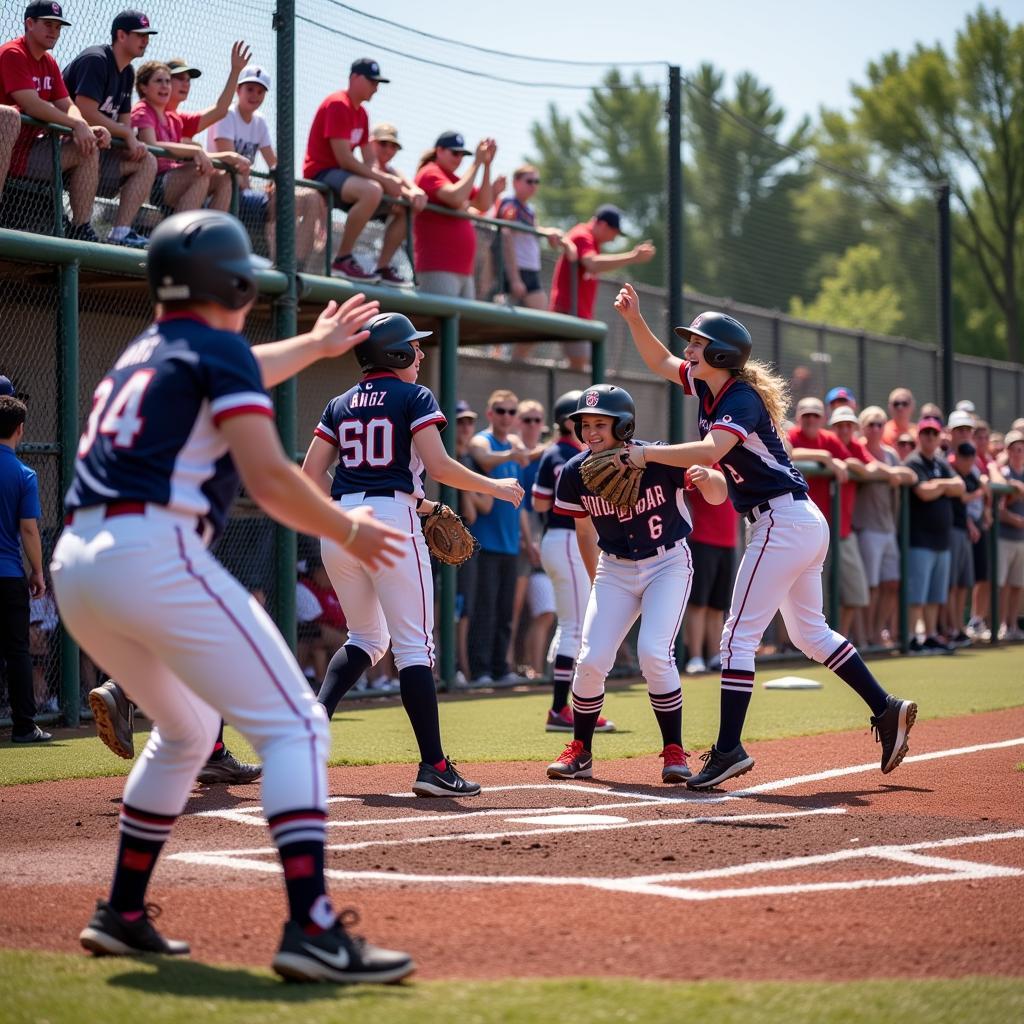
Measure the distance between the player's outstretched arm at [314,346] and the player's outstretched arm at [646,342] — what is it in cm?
337

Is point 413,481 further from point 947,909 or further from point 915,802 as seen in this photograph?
point 947,909

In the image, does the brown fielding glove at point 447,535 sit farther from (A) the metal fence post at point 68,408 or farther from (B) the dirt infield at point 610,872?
(A) the metal fence post at point 68,408

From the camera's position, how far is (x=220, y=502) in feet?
13.3

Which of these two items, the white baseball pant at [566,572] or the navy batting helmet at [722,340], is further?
the white baseball pant at [566,572]

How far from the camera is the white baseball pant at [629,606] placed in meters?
7.57

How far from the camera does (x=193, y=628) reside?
3768mm

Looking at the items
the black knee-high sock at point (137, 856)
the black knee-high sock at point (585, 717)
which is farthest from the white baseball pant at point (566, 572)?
the black knee-high sock at point (137, 856)

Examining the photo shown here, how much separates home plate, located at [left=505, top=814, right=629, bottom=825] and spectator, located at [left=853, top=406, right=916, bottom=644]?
34.0ft

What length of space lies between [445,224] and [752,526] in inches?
254

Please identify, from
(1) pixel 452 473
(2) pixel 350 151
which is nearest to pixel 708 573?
(2) pixel 350 151

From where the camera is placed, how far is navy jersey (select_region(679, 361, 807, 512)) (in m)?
7.16

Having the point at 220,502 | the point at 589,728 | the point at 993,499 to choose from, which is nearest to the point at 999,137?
the point at 993,499

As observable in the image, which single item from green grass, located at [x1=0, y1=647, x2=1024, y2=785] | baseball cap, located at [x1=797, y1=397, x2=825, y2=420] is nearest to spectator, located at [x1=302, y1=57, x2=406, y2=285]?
green grass, located at [x1=0, y1=647, x2=1024, y2=785]

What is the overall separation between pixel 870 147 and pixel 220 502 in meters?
46.9
